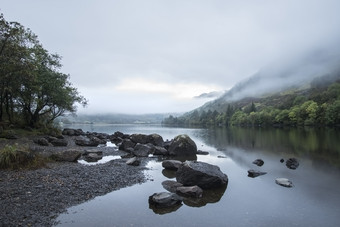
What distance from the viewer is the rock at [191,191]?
16.3 meters

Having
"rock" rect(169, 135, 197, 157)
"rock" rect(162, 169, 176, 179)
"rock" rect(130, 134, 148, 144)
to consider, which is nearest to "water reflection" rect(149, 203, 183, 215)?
"rock" rect(162, 169, 176, 179)

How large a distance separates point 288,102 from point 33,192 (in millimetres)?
189087

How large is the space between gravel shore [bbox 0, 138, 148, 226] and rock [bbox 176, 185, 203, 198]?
4.17 meters

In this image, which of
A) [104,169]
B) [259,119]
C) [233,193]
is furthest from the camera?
[259,119]

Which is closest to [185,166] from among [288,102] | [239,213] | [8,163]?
[239,213]

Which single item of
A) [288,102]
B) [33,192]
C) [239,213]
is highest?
[288,102]

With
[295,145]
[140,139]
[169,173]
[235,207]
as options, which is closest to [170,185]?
[169,173]

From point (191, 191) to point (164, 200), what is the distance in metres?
2.63

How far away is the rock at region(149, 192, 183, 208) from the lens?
47.1ft

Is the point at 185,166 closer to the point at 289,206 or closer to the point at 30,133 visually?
the point at 289,206

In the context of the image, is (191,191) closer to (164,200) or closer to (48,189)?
Result: (164,200)

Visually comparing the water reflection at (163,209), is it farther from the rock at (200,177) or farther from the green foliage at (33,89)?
the green foliage at (33,89)

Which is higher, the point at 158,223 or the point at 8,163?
the point at 8,163

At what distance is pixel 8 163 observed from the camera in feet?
60.0
